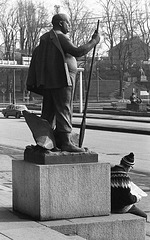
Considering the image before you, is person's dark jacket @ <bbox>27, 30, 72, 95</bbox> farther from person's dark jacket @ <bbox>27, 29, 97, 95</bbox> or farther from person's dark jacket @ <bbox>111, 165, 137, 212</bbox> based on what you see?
person's dark jacket @ <bbox>111, 165, 137, 212</bbox>

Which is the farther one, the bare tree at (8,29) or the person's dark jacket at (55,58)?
the bare tree at (8,29)

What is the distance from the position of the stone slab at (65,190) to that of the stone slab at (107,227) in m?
0.12

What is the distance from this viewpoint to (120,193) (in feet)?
25.5

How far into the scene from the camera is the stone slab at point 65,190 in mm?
7156

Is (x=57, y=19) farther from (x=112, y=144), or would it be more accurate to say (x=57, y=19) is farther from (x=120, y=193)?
(x=112, y=144)

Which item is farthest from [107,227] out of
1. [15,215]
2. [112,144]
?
[112,144]

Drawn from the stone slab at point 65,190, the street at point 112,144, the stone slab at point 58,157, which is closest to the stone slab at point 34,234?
the stone slab at point 65,190

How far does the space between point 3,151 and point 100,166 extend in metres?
12.7

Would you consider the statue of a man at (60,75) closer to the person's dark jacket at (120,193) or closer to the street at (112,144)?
the person's dark jacket at (120,193)

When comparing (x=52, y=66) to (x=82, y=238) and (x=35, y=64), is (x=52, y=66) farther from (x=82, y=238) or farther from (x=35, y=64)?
(x=82, y=238)

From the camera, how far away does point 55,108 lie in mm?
7754

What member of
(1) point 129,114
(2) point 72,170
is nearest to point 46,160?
(2) point 72,170

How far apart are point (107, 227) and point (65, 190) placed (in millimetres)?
642

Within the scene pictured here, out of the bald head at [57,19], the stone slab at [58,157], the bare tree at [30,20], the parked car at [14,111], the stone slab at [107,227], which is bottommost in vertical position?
the parked car at [14,111]
